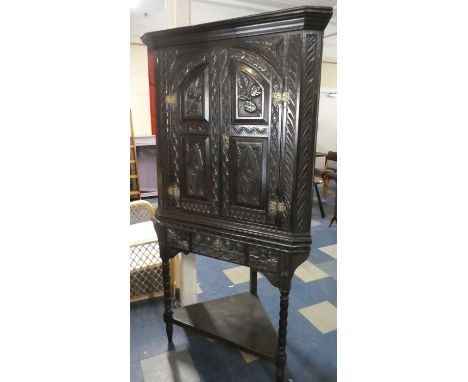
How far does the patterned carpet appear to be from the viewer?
173cm

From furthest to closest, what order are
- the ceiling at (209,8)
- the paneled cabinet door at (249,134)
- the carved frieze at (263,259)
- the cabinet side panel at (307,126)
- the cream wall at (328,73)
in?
the cream wall at (328,73) → the ceiling at (209,8) → the carved frieze at (263,259) → the paneled cabinet door at (249,134) → the cabinet side panel at (307,126)

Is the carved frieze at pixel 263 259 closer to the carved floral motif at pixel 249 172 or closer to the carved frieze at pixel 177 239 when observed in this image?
the carved floral motif at pixel 249 172

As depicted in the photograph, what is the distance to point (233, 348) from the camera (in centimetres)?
180

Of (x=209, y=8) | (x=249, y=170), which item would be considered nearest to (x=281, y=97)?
(x=249, y=170)

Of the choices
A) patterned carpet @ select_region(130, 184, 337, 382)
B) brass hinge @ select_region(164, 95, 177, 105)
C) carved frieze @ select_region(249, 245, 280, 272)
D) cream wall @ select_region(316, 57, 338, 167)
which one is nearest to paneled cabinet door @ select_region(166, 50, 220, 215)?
brass hinge @ select_region(164, 95, 177, 105)

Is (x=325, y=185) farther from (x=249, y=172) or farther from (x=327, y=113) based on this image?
(x=249, y=172)

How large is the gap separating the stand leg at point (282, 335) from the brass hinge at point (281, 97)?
0.90 meters

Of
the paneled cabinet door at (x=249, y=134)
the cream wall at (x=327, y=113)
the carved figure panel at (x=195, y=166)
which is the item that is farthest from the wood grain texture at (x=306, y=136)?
the cream wall at (x=327, y=113)

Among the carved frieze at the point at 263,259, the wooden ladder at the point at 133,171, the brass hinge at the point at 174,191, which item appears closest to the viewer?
the carved frieze at the point at 263,259

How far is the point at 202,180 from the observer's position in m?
1.58

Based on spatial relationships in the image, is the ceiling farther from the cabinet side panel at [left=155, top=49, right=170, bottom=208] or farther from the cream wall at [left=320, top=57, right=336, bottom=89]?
the cabinet side panel at [left=155, top=49, right=170, bottom=208]

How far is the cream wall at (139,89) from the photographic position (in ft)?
15.2

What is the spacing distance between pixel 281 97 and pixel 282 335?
46.6 inches
